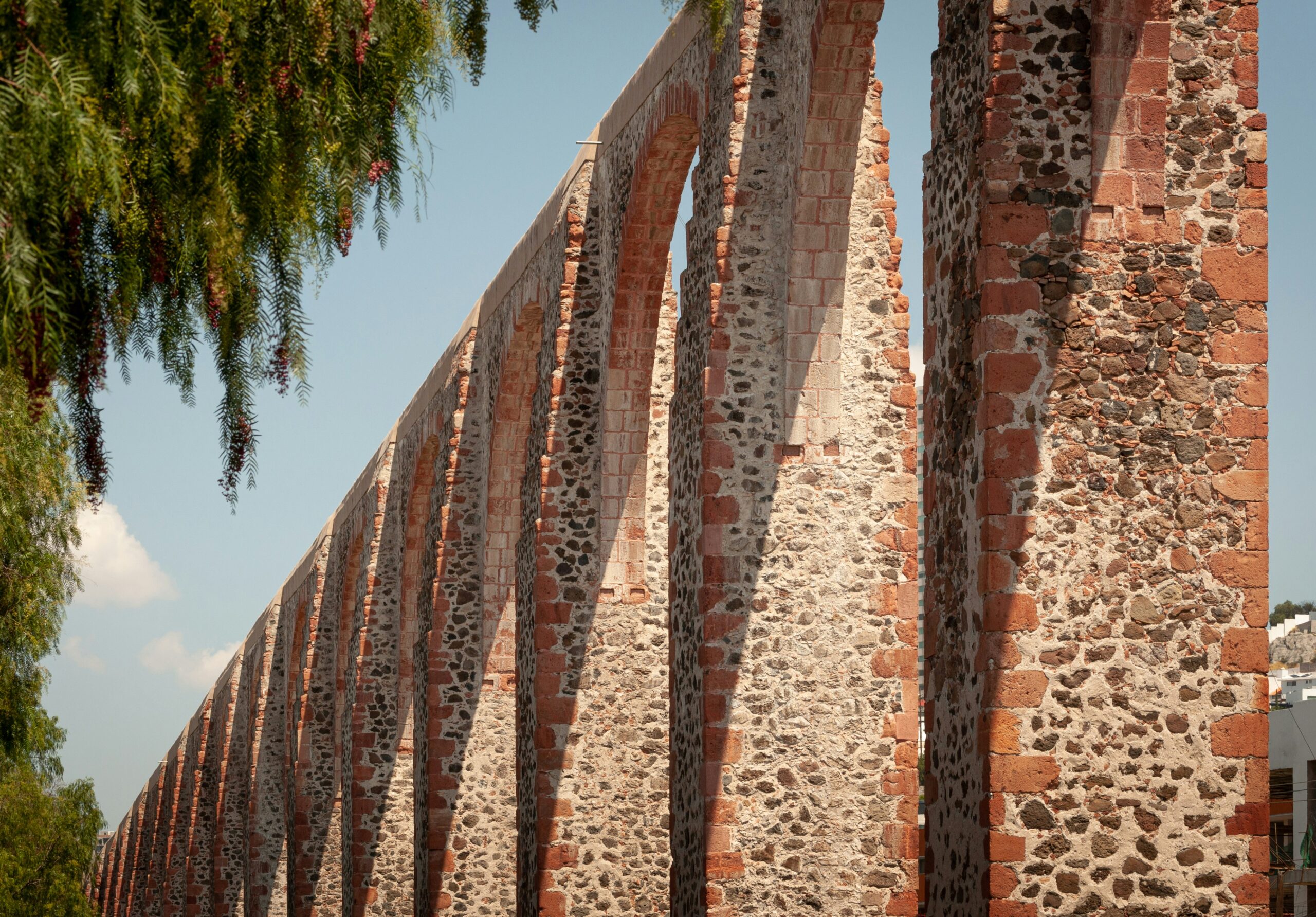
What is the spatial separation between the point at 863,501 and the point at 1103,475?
3.64 metres

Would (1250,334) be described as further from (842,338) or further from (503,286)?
(503,286)

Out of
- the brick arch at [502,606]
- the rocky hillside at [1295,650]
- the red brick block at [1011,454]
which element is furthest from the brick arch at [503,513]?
the rocky hillside at [1295,650]

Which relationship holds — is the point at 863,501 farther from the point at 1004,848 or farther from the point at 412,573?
the point at 412,573

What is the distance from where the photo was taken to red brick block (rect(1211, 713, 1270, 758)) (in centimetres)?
675

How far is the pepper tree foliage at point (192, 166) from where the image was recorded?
14.9 feet

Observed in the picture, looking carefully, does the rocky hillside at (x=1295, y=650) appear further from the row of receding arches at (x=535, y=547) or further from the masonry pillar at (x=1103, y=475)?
the masonry pillar at (x=1103, y=475)

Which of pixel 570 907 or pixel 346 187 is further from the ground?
pixel 346 187

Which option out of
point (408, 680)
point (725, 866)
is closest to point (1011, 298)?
point (725, 866)

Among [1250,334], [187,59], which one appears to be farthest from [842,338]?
[187,59]

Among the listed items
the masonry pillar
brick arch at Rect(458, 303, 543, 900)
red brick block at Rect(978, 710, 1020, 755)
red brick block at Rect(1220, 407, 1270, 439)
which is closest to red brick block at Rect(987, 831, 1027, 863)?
the masonry pillar

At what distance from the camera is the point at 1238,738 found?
6766 mm

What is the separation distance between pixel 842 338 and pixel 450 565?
26.6 ft

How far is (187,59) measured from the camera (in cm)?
509

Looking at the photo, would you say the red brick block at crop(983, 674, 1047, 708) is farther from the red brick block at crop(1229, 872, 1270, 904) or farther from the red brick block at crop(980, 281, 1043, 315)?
the red brick block at crop(980, 281, 1043, 315)
